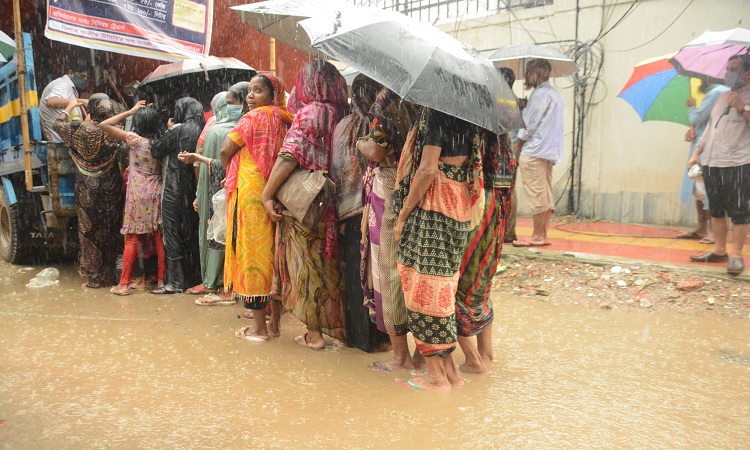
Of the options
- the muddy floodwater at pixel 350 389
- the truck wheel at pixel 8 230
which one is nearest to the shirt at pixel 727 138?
the muddy floodwater at pixel 350 389

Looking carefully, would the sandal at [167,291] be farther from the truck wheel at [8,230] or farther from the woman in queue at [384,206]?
the woman in queue at [384,206]

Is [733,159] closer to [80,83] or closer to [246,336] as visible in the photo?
[246,336]

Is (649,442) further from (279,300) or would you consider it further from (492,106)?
(279,300)

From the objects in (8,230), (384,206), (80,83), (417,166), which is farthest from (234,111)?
(8,230)

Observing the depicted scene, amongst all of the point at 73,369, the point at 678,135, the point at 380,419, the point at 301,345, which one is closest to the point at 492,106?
the point at 380,419

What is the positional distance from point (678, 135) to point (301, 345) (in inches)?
250

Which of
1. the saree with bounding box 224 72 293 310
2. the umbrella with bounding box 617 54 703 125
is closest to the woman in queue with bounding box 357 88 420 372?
the saree with bounding box 224 72 293 310

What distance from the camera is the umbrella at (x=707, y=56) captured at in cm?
550

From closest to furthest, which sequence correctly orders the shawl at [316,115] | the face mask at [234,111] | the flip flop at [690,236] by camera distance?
the shawl at [316,115] < the face mask at [234,111] < the flip flop at [690,236]

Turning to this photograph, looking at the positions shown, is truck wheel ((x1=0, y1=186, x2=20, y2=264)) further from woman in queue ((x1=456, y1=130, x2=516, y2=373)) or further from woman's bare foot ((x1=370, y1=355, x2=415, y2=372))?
woman in queue ((x1=456, y1=130, x2=516, y2=373))

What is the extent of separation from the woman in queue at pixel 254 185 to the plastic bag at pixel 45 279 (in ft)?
9.49

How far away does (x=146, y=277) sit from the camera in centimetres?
590

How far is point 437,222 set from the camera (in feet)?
10.1

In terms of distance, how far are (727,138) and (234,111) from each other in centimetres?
433
